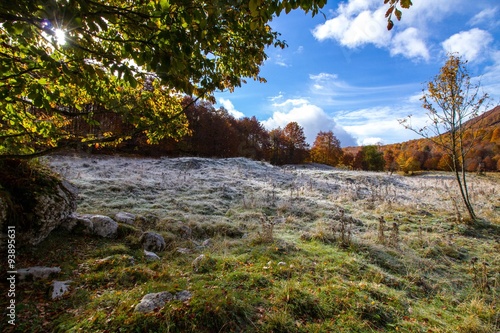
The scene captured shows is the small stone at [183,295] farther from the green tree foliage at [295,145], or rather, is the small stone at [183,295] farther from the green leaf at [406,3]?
the green tree foliage at [295,145]

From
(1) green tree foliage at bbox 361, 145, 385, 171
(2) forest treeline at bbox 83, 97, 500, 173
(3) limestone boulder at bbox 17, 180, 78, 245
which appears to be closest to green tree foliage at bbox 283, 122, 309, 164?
(2) forest treeline at bbox 83, 97, 500, 173

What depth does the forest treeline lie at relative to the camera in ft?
112

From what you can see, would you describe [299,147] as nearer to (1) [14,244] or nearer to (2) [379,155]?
(2) [379,155]

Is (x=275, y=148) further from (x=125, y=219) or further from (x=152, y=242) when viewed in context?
(x=152, y=242)

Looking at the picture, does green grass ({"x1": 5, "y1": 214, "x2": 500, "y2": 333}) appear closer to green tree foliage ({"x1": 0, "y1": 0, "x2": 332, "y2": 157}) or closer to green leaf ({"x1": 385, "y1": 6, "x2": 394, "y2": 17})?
green tree foliage ({"x1": 0, "y1": 0, "x2": 332, "y2": 157})

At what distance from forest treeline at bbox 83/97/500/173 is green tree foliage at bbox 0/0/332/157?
24.1 meters

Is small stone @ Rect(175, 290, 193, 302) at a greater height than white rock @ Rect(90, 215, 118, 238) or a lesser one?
lesser

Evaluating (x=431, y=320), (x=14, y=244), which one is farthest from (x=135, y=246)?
(x=431, y=320)

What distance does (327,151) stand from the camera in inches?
2051

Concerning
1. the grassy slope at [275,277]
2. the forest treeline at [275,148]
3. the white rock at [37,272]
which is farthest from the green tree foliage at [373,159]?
the white rock at [37,272]

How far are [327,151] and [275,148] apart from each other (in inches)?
513

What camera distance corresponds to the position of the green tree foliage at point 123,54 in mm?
1873

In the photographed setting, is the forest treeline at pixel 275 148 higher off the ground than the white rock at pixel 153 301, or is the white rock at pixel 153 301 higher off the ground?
the forest treeline at pixel 275 148

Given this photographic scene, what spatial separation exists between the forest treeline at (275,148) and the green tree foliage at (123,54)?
79.0ft
